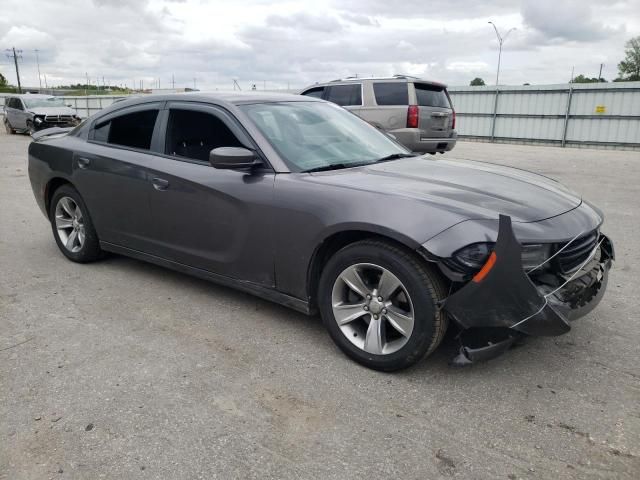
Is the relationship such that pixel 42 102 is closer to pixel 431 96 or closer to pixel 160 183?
pixel 431 96

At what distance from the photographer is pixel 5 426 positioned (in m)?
2.58

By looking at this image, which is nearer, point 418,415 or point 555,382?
point 418,415

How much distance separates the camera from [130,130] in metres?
4.46

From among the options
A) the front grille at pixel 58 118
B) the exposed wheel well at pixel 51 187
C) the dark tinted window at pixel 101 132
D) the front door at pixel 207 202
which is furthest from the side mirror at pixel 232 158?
the front grille at pixel 58 118

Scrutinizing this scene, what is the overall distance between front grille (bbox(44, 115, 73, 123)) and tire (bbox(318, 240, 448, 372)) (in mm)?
21647

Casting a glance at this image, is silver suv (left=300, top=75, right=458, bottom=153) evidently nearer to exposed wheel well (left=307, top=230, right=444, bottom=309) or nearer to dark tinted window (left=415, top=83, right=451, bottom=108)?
dark tinted window (left=415, top=83, right=451, bottom=108)

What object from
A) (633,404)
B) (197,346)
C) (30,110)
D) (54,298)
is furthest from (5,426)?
(30,110)

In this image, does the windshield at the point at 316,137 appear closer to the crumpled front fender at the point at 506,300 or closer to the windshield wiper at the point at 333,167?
the windshield wiper at the point at 333,167

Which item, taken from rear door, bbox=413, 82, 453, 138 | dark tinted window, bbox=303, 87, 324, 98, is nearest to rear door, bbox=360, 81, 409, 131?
rear door, bbox=413, 82, 453, 138

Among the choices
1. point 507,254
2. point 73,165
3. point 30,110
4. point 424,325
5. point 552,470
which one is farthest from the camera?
point 30,110

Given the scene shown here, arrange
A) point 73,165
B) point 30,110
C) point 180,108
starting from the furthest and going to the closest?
point 30,110
point 73,165
point 180,108

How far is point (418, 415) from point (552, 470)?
0.64m

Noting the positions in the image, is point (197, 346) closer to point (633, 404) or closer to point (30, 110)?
point (633, 404)

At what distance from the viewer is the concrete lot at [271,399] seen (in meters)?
2.32
